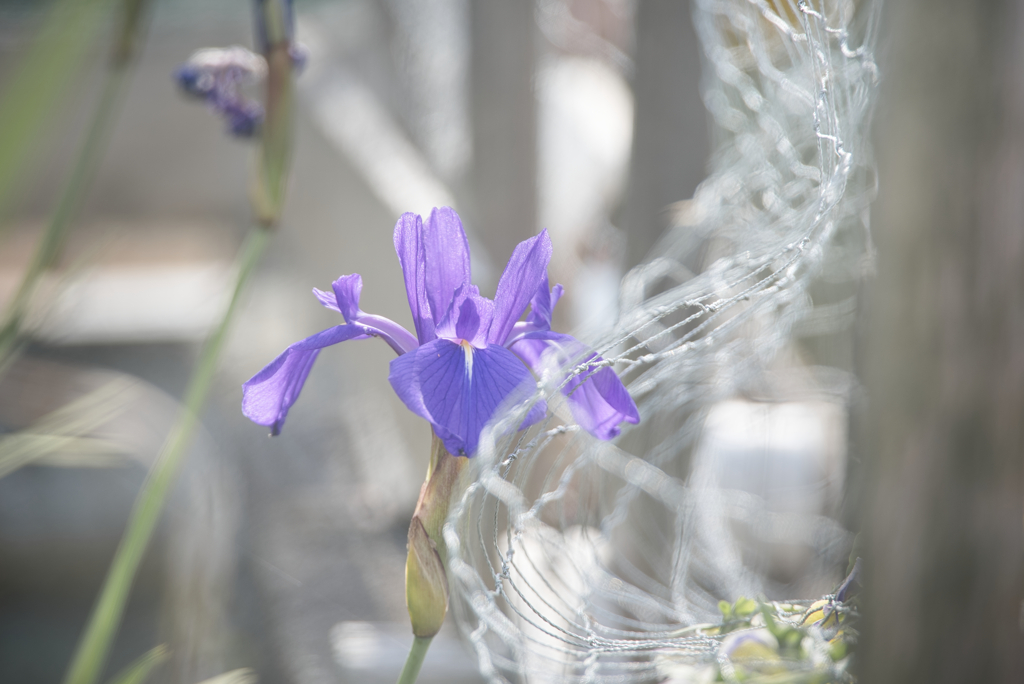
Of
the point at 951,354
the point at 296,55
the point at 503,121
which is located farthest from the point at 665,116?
the point at 951,354

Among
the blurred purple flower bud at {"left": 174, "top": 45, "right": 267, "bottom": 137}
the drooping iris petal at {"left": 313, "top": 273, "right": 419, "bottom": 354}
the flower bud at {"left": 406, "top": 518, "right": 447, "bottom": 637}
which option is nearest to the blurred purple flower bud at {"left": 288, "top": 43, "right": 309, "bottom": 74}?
the blurred purple flower bud at {"left": 174, "top": 45, "right": 267, "bottom": 137}

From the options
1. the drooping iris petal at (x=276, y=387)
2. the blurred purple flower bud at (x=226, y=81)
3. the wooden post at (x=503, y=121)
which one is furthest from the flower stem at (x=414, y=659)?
the wooden post at (x=503, y=121)

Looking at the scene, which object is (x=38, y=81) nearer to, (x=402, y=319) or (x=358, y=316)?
(x=358, y=316)

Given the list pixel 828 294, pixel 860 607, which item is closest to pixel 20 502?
pixel 860 607

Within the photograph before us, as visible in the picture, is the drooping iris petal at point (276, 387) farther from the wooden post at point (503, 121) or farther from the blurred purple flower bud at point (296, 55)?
the wooden post at point (503, 121)

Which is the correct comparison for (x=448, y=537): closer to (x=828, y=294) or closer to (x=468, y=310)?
(x=468, y=310)

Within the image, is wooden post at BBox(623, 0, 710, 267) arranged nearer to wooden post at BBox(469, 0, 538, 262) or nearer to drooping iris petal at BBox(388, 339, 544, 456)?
wooden post at BBox(469, 0, 538, 262)
